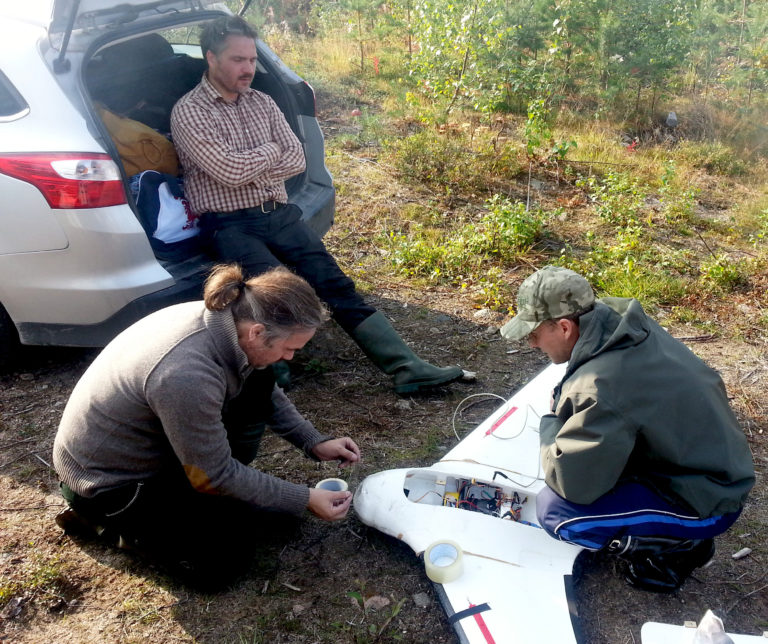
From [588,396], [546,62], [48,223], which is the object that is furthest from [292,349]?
[546,62]

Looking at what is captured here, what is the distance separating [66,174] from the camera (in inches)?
110

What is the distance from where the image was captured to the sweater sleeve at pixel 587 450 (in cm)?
205

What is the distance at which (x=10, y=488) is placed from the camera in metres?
2.84

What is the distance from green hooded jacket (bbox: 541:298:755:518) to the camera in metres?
2.05

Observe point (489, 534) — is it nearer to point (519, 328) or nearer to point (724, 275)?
point (519, 328)

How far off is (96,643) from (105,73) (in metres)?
2.93

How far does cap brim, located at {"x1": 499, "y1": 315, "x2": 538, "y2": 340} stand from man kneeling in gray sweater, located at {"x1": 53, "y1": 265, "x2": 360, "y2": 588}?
72cm

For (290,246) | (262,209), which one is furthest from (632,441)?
(262,209)

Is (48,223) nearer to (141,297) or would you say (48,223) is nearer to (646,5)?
(141,297)

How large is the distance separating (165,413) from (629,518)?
1.54m

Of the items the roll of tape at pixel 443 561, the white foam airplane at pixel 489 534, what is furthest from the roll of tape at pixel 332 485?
the roll of tape at pixel 443 561

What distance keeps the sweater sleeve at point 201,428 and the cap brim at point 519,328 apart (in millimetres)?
982

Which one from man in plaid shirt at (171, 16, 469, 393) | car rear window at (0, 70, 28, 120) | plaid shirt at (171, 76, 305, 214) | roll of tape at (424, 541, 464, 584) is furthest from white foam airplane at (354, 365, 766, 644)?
car rear window at (0, 70, 28, 120)

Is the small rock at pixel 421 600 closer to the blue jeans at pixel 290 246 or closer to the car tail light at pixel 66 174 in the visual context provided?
the blue jeans at pixel 290 246
